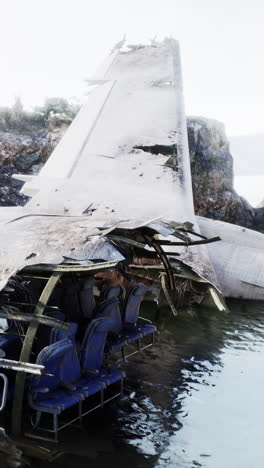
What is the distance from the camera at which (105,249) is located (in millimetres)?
8609

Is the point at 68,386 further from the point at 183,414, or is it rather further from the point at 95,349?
the point at 183,414

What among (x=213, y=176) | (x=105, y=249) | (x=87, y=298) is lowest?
(x=87, y=298)

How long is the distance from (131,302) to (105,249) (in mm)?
3452

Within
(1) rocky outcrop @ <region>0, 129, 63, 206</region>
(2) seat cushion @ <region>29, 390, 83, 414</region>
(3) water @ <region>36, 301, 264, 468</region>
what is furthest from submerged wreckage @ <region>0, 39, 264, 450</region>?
(1) rocky outcrop @ <region>0, 129, 63, 206</region>

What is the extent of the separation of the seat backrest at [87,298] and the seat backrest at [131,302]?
111cm

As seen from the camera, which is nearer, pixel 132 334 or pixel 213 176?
pixel 132 334

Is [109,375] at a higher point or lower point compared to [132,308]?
lower

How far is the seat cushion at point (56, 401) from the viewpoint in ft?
25.6

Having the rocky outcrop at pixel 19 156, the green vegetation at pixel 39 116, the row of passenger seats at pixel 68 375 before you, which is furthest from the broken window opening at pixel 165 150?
the green vegetation at pixel 39 116

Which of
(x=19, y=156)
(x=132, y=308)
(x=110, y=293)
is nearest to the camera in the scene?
(x=110, y=293)

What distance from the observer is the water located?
319 inches

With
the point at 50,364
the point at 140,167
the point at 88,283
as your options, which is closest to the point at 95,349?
the point at 50,364

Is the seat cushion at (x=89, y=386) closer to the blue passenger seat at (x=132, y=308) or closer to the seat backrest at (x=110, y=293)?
the seat backrest at (x=110, y=293)

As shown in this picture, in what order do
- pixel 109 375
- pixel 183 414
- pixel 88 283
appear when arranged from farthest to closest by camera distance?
pixel 88 283 → pixel 183 414 → pixel 109 375
